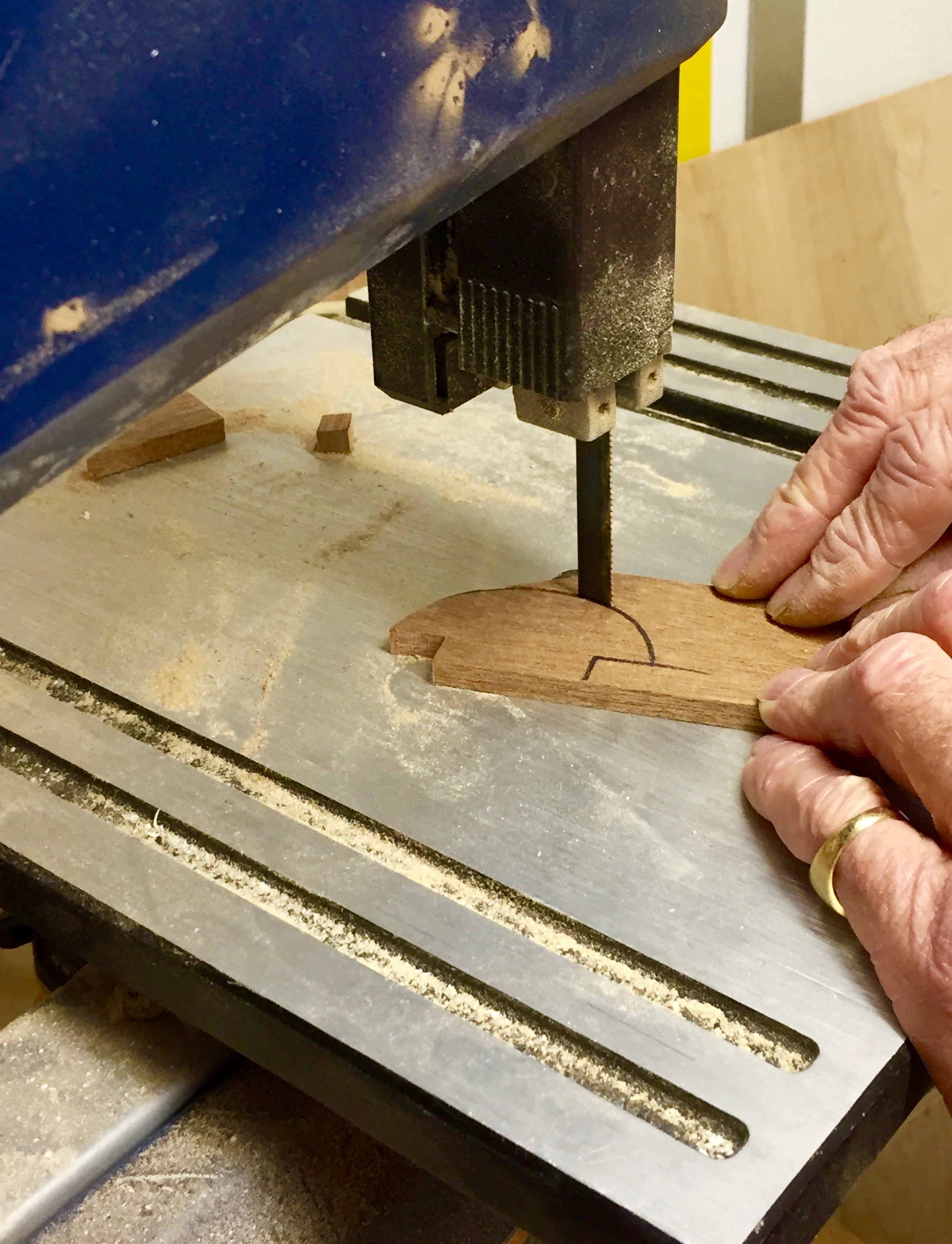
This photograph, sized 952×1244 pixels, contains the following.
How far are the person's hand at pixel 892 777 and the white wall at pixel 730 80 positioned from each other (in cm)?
180

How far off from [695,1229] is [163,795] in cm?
52

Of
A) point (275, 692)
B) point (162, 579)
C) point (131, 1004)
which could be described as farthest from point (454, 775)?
point (162, 579)

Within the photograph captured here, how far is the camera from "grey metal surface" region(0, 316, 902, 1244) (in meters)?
0.74

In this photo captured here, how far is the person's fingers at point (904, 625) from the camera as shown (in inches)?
34.7

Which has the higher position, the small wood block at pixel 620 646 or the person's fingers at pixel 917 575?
the person's fingers at pixel 917 575

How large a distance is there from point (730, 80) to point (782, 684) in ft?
6.41

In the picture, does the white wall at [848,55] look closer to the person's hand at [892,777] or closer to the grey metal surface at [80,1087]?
the person's hand at [892,777]

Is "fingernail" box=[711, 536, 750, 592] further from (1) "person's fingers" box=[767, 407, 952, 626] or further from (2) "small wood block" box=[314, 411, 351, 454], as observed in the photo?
(2) "small wood block" box=[314, 411, 351, 454]

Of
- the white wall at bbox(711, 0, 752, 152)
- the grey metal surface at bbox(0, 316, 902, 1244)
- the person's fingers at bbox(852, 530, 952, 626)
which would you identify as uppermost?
the white wall at bbox(711, 0, 752, 152)

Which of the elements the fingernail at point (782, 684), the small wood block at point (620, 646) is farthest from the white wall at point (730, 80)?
the fingernail at point (782, 684)

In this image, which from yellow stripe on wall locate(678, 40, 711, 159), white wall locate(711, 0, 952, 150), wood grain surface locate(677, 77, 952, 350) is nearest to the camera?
wood grain surface locate(677, 77, 952, 350)

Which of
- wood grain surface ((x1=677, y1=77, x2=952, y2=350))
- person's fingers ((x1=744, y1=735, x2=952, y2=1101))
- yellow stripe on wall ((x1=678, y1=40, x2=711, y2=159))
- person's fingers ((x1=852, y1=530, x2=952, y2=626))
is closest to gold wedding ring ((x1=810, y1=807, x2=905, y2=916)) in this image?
person's fingers ((x1=744, y1=735, x2=952, y2=1101))

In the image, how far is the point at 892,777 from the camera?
877 mm

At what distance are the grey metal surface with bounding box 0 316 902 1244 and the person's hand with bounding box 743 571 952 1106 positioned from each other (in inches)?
1.2
